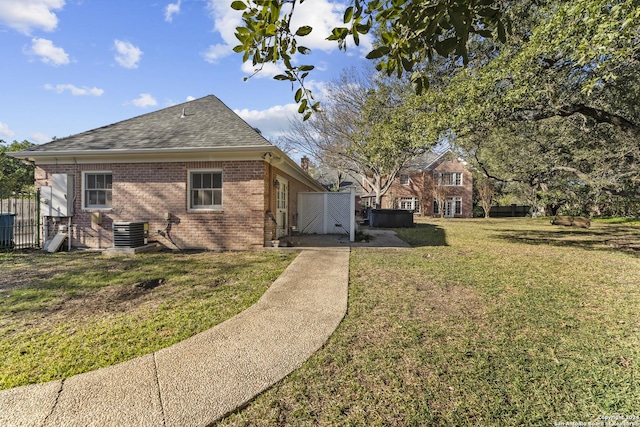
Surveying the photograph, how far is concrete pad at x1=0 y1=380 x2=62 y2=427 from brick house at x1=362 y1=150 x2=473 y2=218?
33.4 meters

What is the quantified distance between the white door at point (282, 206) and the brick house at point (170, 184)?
113 centimetres

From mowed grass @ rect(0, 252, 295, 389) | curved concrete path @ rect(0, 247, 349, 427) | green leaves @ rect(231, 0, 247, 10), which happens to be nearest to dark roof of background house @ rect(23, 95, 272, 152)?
mowed grass @ rect(0, 252, 295, 389)

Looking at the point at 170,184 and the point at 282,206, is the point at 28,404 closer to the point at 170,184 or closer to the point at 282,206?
the point at 170,184

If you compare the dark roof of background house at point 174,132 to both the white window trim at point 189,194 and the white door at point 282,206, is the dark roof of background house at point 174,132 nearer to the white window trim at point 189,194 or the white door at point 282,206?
the white window trim at point 189,194

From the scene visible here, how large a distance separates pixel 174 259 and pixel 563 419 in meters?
7.58

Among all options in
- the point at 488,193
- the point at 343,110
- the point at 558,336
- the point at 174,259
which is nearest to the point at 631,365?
the point at 558,336

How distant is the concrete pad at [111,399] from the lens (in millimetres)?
2037

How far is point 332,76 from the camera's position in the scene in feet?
73.5

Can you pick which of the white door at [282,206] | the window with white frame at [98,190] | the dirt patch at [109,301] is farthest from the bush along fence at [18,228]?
the white door at [282,206]

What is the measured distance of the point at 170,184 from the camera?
8992 mm

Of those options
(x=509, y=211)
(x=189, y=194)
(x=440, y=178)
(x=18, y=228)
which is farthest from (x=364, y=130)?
(x=509, y=211)

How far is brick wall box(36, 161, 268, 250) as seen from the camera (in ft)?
28.8

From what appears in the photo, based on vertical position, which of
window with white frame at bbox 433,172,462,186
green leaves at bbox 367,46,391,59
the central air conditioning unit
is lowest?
the central air conditioning unit

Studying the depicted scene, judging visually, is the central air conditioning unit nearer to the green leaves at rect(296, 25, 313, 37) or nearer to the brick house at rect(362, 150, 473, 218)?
the green leaves at rect(296, 25, 313, 37)
